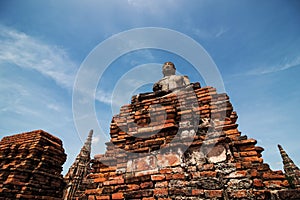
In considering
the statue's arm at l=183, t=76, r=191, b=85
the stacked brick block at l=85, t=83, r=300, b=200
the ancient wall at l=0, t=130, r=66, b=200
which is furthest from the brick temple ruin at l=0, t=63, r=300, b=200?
the ancient wall at l=0, t=130, r=66, b=200

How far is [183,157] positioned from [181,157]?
1.2 inches

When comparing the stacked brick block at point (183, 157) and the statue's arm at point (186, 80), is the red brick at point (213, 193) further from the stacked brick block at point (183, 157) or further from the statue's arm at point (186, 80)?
the statue's arm at point (186, 80)

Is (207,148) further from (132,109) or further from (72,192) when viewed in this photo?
(72,192)

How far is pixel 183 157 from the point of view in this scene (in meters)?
2.49

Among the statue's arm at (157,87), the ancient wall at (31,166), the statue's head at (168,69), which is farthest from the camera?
the statue's head at (168,69)

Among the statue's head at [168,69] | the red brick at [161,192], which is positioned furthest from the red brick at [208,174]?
the statue's head at [168,69]

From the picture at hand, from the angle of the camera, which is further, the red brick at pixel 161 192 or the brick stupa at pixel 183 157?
the red brick at pixel 161 192

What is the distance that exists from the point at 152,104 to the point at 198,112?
0.87 metres

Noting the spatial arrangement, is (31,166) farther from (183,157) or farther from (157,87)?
(183,157)

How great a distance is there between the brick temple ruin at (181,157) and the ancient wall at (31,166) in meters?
2.47

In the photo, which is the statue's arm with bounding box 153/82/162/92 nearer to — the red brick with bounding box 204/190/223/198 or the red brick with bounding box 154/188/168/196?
the red brick with bounding box 154/188/168/196

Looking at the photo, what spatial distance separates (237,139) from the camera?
2.47 m

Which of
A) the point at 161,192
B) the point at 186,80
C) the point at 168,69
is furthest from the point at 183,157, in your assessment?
the point at 168,69

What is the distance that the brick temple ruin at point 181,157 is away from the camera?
2094 millimetres
